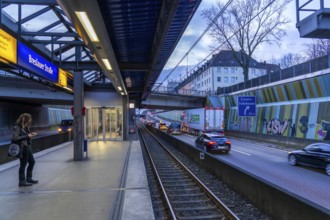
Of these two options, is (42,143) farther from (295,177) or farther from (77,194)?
(295,177)

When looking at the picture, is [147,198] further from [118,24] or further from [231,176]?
[118,24]

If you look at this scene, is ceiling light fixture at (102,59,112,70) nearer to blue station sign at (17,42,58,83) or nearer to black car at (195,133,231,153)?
blue station sign at (17,42,58,83)

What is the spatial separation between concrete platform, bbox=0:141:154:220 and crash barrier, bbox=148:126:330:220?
2826mm

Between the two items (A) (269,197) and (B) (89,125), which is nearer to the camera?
(A) (269,197)

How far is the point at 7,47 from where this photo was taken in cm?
845

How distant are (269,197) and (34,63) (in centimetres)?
856

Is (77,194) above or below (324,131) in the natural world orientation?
below

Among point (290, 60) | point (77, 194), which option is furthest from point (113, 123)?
point (290, 60)

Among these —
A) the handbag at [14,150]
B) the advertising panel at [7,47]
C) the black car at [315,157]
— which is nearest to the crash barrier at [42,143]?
the handbag at [14,150]

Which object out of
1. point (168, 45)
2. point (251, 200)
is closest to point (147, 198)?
point (251, 200)

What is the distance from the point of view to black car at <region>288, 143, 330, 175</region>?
13414mm

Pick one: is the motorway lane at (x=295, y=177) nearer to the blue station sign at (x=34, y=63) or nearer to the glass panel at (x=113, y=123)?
the blue station sign at (x=34, y=63)

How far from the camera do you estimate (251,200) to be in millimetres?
8719

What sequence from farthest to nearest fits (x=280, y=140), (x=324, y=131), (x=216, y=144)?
(x=280, y=140) < (x=324, y=131) < (x=216, y=144)
